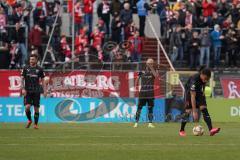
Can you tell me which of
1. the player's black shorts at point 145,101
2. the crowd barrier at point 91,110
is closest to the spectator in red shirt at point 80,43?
the crowd barrier at point 91,110

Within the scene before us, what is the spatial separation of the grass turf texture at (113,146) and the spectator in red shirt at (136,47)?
14.6 m

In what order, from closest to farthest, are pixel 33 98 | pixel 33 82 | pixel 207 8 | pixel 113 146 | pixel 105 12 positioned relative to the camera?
pixel 113 146, pixel 33 82, pixel 33 98, pixel 105 12, pixel 207 8

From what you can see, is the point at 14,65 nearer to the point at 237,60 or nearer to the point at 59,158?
the point at 237,60

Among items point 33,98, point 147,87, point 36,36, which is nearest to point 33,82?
point 33,98

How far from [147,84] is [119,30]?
8.87m

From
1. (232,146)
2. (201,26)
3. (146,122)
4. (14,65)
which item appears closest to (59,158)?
(232,146)

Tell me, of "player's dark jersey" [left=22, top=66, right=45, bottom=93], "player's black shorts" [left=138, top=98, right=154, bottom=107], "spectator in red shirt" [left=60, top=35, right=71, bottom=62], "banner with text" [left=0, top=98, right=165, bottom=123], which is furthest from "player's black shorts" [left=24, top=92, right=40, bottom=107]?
"spectator in red shirt" [left=60, top=35, right=71, bottom=62]

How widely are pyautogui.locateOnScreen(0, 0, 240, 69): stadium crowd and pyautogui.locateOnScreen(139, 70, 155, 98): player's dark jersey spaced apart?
640 cm

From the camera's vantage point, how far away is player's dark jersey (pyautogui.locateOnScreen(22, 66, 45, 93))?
88.6 feet

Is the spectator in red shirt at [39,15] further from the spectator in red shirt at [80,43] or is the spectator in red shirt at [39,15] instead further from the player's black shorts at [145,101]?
the player's black shorts at [145,101]

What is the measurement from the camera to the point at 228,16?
41938mm

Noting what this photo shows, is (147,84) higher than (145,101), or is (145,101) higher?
(147,84)

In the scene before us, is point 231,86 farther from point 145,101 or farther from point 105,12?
point 105,12

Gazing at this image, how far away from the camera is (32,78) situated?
27.1 metres
